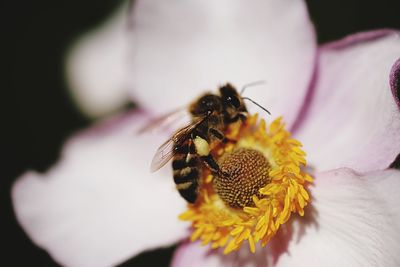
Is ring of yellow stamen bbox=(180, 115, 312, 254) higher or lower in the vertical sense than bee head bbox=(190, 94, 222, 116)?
lower

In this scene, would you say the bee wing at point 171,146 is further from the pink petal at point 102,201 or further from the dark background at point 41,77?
the dark background at point 41,77

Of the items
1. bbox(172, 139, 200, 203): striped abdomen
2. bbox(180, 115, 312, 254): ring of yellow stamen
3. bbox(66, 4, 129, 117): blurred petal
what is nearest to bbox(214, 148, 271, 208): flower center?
bbox(180, 115, 312, 254): ring of yellow stamen

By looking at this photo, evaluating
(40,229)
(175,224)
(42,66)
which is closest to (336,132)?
(175,224)

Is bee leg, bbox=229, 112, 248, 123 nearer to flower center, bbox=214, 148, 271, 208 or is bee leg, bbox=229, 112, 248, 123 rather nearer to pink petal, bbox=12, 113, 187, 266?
flower center, bbox=214, 148, 271, 208

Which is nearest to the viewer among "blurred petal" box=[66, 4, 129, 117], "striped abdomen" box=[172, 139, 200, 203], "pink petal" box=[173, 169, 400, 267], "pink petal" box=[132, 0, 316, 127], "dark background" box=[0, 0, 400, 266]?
"pink petal" box=[173, 169, 400, 267]

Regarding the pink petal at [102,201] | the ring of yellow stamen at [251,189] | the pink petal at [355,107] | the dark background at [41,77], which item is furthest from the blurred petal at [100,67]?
the pink petal at [355,107]

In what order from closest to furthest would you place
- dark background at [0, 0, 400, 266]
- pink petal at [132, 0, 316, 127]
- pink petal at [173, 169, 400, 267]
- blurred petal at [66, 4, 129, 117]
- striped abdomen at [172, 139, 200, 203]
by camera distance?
pink petal at [173, 169, 400, 267]
striped abdomen at [172, 139, 200, 203]
pink petal at [132, 0, 316, 127]
dark background at [0, 0, 400, 266]
blurred petal at [66, 4, 129, 117]

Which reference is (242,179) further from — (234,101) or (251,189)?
(234,101)
